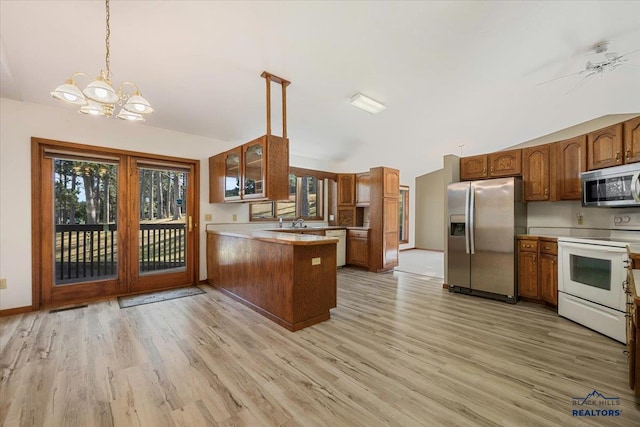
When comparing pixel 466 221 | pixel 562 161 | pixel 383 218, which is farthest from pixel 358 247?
pixel 562 161

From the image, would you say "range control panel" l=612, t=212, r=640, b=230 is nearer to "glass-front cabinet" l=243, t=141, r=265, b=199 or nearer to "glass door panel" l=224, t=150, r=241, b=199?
"glass-front cabinet" l=243, t=141, r=265, b=199

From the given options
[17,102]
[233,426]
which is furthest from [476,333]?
[17,102]

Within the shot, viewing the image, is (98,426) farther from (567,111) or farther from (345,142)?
(567,111)

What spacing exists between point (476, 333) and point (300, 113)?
3772 mm

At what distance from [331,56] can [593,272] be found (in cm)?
356

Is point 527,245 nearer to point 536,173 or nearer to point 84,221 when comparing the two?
point 536,173

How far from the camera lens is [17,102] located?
10.4 feet

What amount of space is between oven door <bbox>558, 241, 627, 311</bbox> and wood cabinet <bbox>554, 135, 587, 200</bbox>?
744 mm

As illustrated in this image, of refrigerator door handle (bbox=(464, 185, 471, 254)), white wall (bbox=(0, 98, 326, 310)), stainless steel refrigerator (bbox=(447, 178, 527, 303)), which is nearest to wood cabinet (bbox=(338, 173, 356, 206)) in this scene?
stainless steel refrigerator (bbox=(447, 178, 527, 303))

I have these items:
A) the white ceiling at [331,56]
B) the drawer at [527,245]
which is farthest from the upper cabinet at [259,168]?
the drawer at [527,245]

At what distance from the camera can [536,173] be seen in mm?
3580

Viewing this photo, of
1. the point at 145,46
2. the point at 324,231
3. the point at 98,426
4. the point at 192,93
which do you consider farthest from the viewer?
the point at 324,231

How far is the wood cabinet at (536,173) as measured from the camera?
3504 millimetres

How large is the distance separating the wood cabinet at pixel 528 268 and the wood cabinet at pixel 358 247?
271 centimetres
